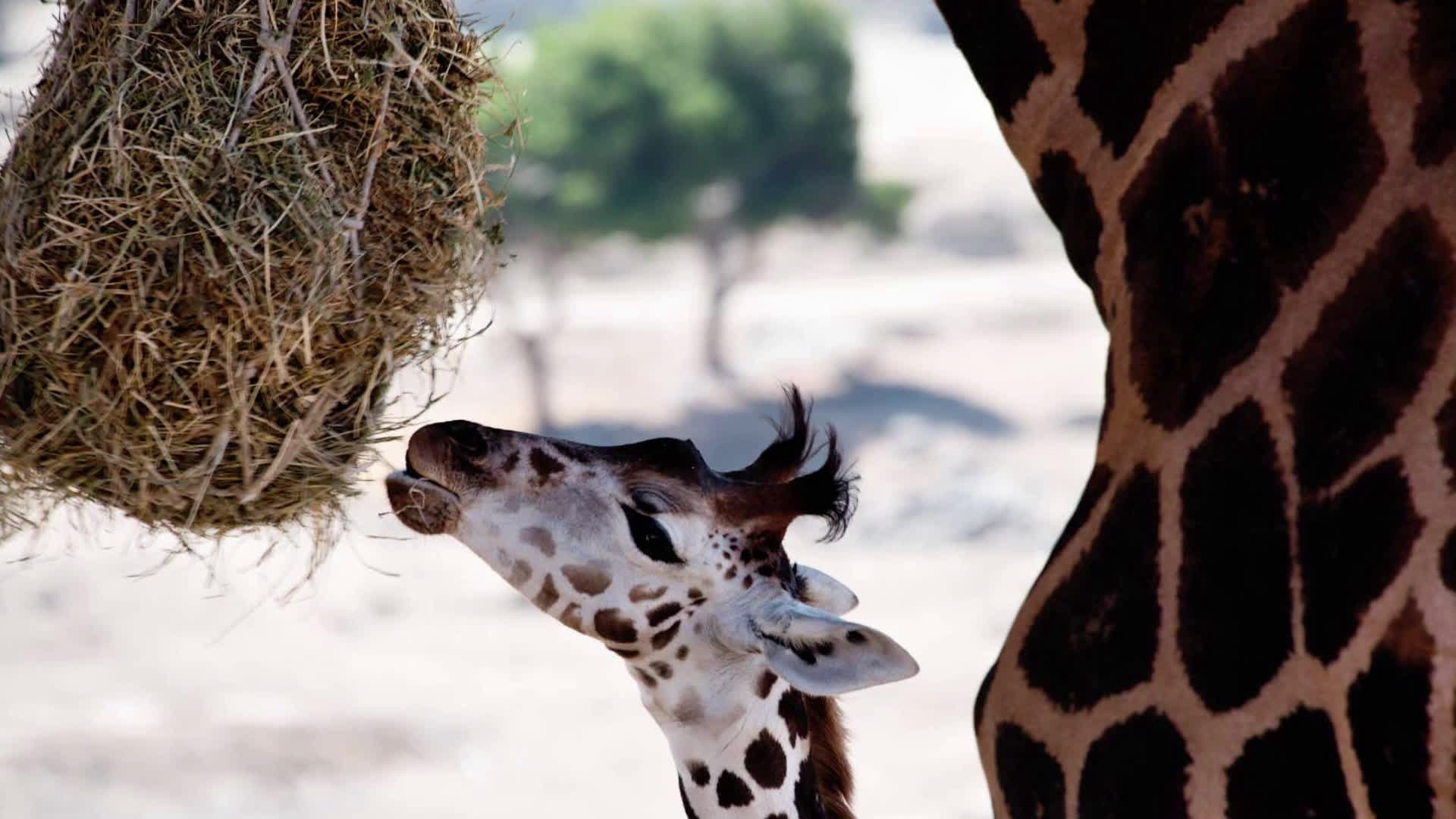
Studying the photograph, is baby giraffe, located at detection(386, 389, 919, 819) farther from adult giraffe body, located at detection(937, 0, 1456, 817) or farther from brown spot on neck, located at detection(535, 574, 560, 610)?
adult giraffe body, located at detection(937, 0, 1456, 817)

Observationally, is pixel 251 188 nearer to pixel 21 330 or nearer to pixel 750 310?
pixel 21 330

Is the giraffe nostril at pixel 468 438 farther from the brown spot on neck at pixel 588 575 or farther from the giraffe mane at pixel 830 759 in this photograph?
the giraffe mane at pixel 830 759

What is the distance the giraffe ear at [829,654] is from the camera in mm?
1828

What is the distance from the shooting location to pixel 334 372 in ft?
5.87

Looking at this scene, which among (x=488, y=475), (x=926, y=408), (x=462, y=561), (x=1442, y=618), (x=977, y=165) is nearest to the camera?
(x=1442, y=618)

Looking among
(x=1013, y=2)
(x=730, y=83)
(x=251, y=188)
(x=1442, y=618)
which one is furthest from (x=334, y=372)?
(x=730, y=83)

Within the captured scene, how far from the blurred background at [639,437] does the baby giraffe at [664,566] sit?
0.16 m

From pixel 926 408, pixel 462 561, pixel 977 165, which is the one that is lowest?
pixel 462 561

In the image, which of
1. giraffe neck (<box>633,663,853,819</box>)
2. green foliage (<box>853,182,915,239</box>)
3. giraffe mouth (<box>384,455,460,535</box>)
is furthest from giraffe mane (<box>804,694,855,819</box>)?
green foliage (<box>853,182,915,239</box>)

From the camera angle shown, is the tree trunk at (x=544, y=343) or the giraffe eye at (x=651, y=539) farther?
the tree trunk at (x=544, y=343)

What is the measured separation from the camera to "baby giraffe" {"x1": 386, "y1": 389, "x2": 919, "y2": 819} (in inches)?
84.7

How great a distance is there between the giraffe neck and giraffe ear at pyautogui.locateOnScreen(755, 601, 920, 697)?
14 cm

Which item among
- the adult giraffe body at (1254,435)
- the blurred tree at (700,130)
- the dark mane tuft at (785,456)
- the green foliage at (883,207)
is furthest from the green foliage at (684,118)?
the adult giraffe body at (1254,435)

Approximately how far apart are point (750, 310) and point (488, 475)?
19198 mm
